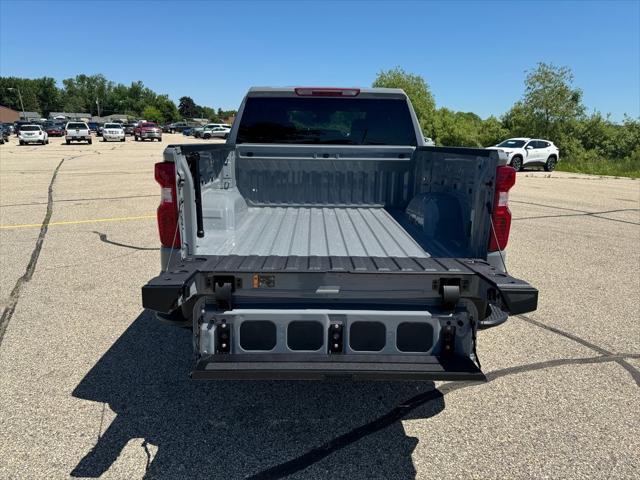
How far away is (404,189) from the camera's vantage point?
5129 millimetres

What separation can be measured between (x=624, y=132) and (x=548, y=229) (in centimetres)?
4035

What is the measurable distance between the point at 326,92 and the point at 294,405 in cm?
322

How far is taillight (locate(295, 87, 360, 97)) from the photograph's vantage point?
4828 mm

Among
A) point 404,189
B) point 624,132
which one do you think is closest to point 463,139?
point 624,132

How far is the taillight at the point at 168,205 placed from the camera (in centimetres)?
286

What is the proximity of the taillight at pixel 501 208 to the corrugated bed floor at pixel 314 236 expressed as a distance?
498 millimetres

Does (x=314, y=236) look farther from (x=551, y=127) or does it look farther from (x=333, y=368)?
(x=551, y=127)

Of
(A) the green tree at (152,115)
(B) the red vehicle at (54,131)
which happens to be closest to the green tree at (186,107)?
(A) the green tree at (152,115)

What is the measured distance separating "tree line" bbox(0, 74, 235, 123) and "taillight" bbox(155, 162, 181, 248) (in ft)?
488

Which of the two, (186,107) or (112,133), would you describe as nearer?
(112,133)

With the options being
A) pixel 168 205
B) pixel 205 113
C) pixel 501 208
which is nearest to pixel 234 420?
pixel 168 205

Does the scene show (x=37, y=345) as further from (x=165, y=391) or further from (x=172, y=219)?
(x=172, y=219)

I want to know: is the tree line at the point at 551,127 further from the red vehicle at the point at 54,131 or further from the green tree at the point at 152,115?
the green tree at the point at 152,115

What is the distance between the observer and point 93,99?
550ft
